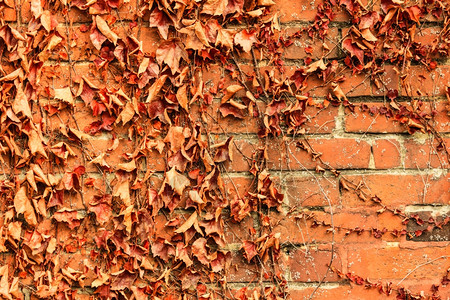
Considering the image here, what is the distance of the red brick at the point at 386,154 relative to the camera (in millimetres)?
1340

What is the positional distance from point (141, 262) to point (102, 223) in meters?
0.16

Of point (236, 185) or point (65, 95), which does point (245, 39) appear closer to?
point (236, 185)

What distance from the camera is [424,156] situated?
1.34 meters

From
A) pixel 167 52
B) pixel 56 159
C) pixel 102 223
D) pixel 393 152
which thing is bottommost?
pixel 102 223

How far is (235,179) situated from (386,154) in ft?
1.39

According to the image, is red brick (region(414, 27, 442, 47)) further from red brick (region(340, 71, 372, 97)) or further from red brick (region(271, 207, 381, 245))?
red brick (region(271, 207, 381, 245))

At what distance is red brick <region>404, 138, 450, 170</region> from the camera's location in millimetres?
1337

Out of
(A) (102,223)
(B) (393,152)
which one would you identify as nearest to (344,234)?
(B) (393,152)

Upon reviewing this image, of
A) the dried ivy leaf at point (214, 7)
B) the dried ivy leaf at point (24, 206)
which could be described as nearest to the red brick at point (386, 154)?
the dried ivy leaf at point (214, 7)

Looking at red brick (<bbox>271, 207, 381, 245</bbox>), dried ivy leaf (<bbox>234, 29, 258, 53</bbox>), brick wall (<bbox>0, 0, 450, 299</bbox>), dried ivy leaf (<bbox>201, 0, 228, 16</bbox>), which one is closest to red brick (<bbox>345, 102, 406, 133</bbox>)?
brick wall (<bbox>0, 0, 450, 299</bbox>)

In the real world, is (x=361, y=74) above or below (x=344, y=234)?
above

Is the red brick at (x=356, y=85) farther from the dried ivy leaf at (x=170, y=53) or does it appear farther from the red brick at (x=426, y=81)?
the dried ivy leaf at (x=170, y=53)

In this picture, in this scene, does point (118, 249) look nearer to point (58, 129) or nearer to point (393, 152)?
point (58, 129)

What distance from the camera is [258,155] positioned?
1.36m
